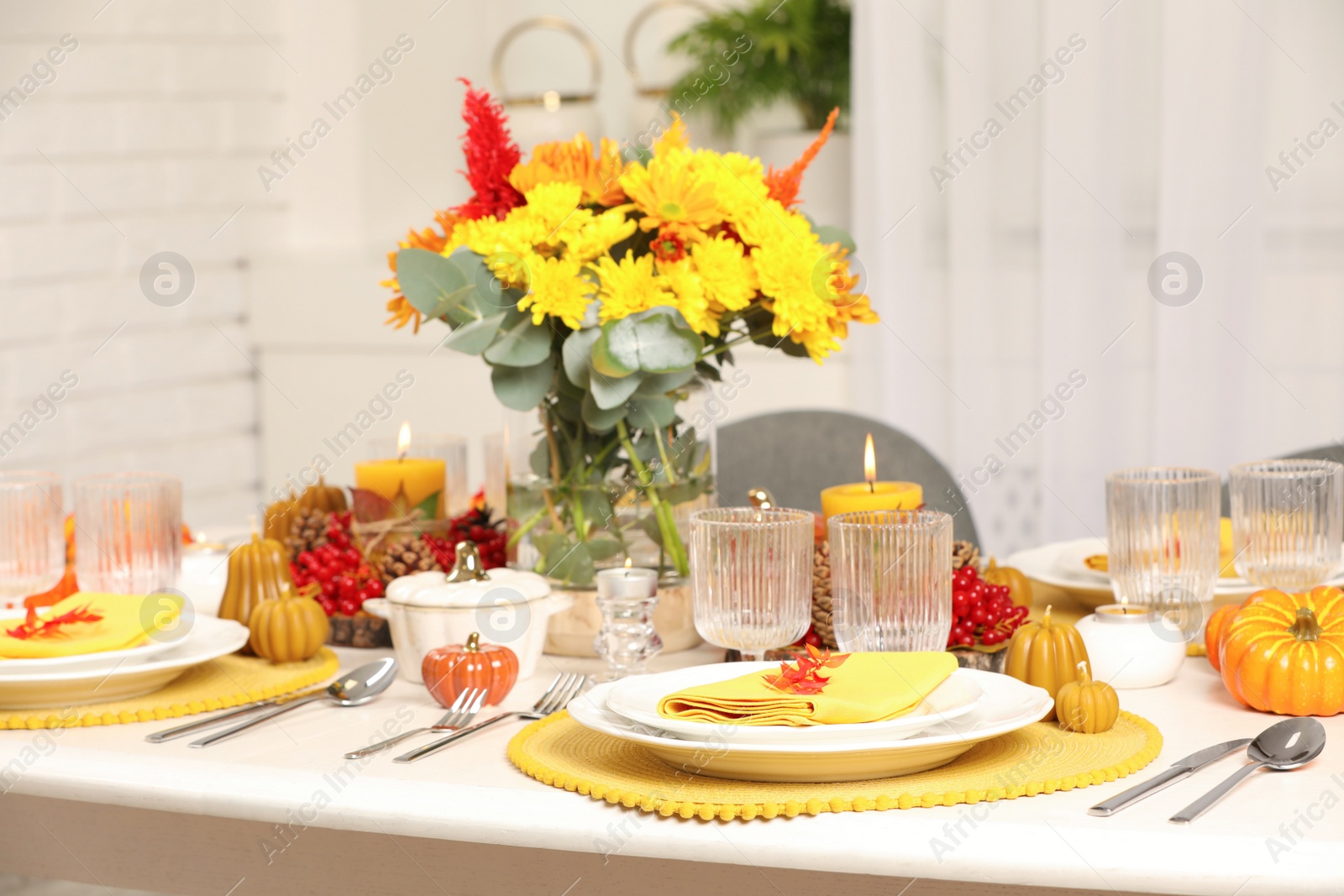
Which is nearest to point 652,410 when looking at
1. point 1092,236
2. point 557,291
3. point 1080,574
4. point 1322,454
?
point 557,291

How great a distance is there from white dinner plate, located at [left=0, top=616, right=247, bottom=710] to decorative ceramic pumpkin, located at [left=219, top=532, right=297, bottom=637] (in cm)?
11

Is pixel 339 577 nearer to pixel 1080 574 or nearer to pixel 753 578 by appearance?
pixel 753 578

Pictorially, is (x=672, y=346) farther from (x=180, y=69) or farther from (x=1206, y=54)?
(x=180, y=69)

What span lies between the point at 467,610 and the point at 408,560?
17cm

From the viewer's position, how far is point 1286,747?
88 cm

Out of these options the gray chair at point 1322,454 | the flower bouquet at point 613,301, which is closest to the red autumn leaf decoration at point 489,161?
the flower bouquet at point 613,301

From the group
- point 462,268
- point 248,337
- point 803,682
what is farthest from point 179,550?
point 248,337

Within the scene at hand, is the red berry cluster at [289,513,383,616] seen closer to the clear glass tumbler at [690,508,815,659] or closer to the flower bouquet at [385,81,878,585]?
→ the flower bouquet at [385,81,878,585]

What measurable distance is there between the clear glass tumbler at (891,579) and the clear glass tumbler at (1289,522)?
1.03 ft

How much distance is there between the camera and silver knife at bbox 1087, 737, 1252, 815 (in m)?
0.79

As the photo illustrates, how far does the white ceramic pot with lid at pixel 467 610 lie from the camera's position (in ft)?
3.67

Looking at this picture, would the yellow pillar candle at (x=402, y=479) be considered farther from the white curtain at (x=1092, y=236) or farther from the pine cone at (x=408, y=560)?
the white curtain at (x=1092, y=236)

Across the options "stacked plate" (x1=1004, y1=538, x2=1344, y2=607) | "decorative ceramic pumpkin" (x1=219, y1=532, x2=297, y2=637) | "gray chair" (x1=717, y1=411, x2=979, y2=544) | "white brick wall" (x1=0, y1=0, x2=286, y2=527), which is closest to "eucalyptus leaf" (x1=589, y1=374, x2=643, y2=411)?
"decorative ceramic pumpkin" (x1=219, y1=532, x2=297, y2=637)

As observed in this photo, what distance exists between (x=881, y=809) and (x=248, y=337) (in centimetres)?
255
